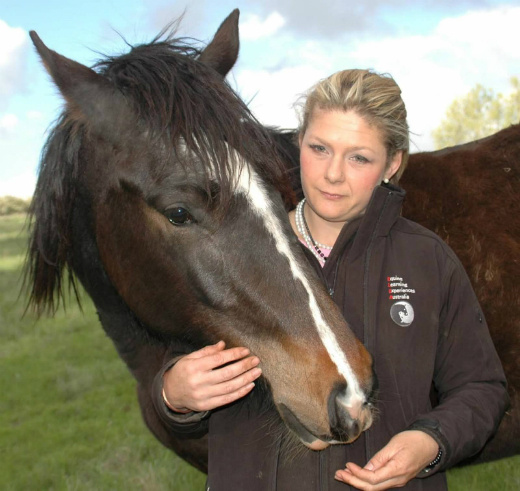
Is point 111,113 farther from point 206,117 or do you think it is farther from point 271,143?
point 271,143

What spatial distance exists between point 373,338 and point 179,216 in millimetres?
796

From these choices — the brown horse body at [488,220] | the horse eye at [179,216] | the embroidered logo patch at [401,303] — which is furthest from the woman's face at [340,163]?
the brown horse body at [488,220]

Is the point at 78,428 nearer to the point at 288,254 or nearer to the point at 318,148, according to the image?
the point at 288,254

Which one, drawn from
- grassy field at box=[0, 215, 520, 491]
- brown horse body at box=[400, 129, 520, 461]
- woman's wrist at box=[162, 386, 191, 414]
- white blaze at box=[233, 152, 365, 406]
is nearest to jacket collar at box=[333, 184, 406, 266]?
white blaze at box=[233, 152, 365, 406]

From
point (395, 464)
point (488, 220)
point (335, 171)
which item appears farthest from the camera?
point (488, 220)

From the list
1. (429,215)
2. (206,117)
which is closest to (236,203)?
(206,117)

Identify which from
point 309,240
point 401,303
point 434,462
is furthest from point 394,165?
point 434,462

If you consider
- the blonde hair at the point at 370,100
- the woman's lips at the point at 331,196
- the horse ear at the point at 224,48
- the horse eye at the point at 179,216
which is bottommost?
the horse eye at the point at 179,216

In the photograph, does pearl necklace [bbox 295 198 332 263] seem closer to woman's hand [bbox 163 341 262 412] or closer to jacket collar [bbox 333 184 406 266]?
jacket collar [bbox 333 184 406 266]

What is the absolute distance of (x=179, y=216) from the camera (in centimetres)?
185

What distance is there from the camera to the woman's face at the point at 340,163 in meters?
1.93

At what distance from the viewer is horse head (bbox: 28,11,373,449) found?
1689 mm

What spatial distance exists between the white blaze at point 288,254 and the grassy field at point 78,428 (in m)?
1.43

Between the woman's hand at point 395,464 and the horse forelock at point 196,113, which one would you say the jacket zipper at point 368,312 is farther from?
the horse forelock at point 196,113
